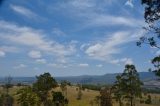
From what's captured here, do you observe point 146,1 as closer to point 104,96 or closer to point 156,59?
point 156,59

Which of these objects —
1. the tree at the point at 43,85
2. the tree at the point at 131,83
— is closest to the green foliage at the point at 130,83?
the tree at the point at 131,83

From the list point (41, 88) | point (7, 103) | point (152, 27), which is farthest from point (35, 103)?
point (152, 27)

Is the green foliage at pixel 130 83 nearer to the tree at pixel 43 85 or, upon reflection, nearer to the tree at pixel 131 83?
the tree at pixel 131 83

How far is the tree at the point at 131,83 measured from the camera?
8975cm

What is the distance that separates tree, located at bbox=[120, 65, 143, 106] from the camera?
8975cm

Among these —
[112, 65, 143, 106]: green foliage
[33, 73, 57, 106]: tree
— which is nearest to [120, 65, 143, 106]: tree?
[112, 65, 143, 106]: green foliage

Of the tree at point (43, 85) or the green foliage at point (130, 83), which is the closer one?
the green foliage at point (130, 83)

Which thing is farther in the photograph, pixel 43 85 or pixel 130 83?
pixel 43 85

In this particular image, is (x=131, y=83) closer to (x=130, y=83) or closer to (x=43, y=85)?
(x=130, y=83)

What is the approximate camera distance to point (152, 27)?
37875mm

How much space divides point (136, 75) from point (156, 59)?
3239 centimetres

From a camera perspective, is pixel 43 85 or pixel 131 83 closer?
pixel 131 83

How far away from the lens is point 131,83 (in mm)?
89938

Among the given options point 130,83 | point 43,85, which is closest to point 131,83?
point 130,83
